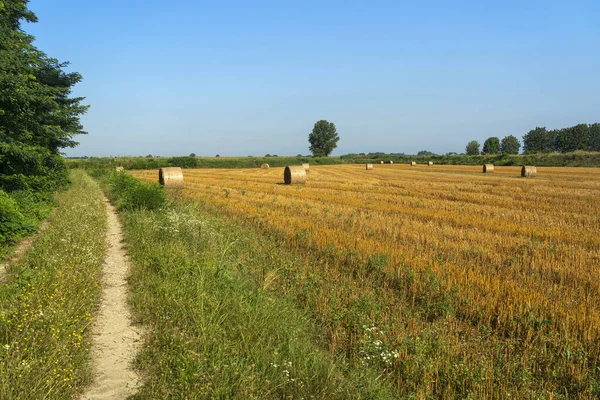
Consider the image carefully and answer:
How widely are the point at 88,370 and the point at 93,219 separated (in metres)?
10.4

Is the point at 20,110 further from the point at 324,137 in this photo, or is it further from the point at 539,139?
the point at 539,139

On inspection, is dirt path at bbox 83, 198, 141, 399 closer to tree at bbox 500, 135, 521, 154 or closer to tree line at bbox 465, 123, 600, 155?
tree line at bbox 465, 123, 600, 155

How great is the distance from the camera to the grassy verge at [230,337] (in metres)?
3.64

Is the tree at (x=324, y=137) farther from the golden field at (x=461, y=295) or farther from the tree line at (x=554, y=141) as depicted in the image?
the golden field at (x=461, y=295)

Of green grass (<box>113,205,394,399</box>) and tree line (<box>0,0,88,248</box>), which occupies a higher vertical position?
tree line (<box>0,0,88,248</box>)

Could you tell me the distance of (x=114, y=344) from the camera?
15.9 ft

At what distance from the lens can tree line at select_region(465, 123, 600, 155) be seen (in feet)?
410

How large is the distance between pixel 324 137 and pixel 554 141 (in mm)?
89262

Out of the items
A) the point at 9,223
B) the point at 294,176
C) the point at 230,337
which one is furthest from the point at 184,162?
the point at 230,337

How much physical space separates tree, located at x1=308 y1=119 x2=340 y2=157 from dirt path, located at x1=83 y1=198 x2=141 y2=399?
133 meters

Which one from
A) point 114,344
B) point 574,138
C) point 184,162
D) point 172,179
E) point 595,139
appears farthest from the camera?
point 595,139

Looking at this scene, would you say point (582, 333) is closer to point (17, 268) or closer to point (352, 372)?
point (352, 372)

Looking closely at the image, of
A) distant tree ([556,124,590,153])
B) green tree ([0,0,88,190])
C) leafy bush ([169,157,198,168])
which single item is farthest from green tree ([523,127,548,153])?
green tree ([0,0,88,190])

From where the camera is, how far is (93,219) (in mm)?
13141
